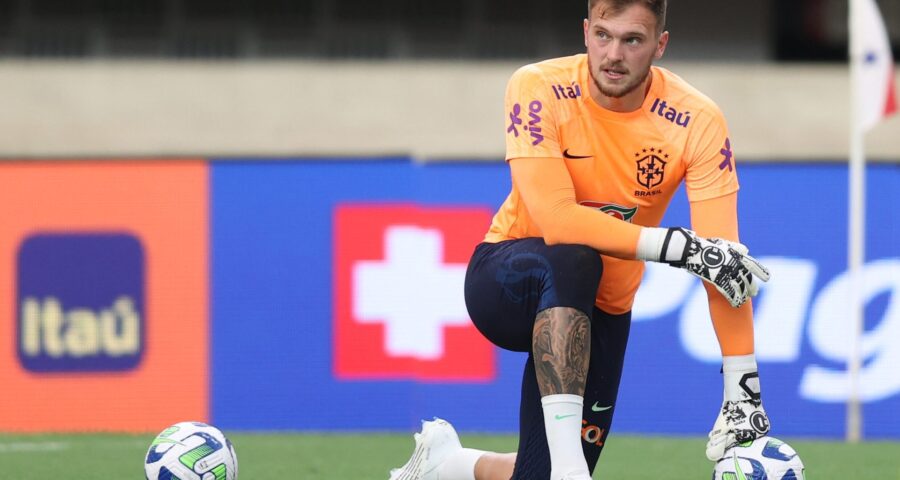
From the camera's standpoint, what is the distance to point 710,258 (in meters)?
5.07

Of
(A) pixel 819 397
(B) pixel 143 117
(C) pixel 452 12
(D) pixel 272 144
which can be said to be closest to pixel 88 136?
(B) pixel 143 117

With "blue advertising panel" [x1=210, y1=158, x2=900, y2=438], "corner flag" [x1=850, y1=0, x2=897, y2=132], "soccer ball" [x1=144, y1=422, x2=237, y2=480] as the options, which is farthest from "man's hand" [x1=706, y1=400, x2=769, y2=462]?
"corner flag" [x1=850, y1=0, x2=897, y2=132]

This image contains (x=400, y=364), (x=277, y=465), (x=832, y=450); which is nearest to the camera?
(x=277, y=465)

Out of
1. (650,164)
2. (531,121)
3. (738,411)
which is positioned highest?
(531,121)

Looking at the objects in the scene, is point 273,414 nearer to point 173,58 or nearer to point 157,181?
point 157,181

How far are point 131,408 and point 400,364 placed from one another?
1791mm

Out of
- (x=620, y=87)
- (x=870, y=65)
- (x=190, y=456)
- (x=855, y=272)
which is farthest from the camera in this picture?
(x=870, y=65)

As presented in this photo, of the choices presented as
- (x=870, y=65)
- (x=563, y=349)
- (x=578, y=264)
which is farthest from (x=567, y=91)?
(x=870, y=65)

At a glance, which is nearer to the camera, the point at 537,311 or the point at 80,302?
the point at 537,311

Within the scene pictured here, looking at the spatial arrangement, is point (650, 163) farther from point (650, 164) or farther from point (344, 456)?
point (344, 456)

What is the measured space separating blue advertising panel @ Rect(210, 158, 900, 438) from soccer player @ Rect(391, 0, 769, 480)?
4572 mm

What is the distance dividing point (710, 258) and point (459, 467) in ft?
5.55

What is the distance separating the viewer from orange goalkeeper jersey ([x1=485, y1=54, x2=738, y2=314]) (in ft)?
17.9

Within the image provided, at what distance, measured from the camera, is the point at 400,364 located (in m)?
10.4
